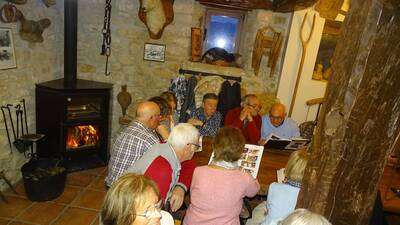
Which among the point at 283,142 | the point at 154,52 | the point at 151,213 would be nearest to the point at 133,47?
the point at 154,52

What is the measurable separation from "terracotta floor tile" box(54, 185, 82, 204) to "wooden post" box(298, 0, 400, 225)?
125 inches

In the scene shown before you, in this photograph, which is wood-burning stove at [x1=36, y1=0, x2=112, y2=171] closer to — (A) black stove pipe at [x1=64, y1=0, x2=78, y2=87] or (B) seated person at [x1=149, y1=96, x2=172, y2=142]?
(A) black stove pipe at [x1=64, y1=0, x2=78, y2=87]

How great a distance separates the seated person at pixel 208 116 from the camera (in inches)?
159

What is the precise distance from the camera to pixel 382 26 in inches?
53.9

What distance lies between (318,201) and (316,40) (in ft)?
12.1

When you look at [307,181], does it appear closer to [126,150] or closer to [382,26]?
[382,26]

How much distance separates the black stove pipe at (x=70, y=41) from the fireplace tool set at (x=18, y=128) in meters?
0.69

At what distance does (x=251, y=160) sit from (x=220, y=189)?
81cm

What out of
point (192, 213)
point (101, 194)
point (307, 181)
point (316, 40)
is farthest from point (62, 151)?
point (316, 40)

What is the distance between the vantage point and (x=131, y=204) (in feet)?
5.06

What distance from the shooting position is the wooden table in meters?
2.88

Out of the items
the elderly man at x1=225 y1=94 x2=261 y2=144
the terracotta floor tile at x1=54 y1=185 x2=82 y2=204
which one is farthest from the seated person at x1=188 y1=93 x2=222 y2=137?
the terracotta floor tile at x1=54 y1=185 x2=82 y2=204

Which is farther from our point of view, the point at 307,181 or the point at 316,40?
the point at 316,40

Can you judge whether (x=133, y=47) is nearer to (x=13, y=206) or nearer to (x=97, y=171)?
(x=97, y=171)
